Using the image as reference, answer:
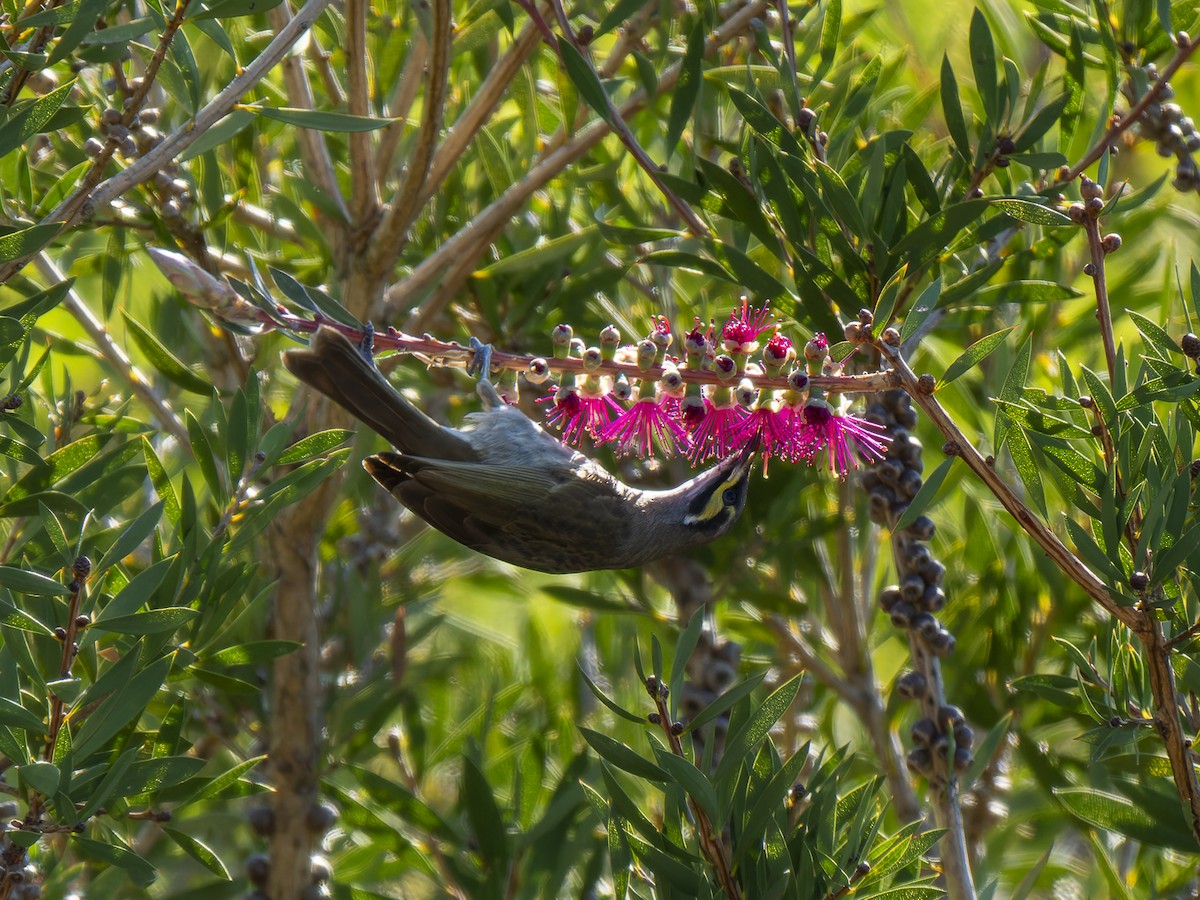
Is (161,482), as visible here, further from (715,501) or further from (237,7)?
(715,501)

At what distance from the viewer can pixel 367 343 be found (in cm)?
225

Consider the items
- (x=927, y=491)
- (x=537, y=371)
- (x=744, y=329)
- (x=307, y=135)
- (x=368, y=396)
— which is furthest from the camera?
(x=307, y=135)

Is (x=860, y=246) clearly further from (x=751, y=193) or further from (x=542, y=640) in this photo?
(x=542, y=640)

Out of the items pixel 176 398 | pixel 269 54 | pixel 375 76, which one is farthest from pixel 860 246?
pixel 176 398

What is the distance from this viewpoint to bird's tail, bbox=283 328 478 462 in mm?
2500

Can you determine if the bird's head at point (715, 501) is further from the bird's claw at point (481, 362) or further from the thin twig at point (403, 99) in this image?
the thin twig at point (403, 99)

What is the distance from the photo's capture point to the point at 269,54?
6.23 feet

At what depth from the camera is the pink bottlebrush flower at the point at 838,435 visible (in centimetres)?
204

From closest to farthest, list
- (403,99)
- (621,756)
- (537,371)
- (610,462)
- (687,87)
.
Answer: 1. (621,756)
2. (537,371)
3. (687,87)
4. (403,99)
5. (610,462)

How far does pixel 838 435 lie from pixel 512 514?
0.99 metres

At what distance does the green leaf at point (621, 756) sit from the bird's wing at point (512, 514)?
39.7 inches

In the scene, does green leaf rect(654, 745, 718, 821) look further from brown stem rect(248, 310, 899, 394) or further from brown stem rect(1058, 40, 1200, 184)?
brown stem rect(1058, 40, 1200, 184)

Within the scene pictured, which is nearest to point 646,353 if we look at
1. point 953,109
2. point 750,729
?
point 750,729

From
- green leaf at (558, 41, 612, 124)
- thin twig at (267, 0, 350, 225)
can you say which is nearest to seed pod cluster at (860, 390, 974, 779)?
green leaf at (558, 41, 612, 124)
